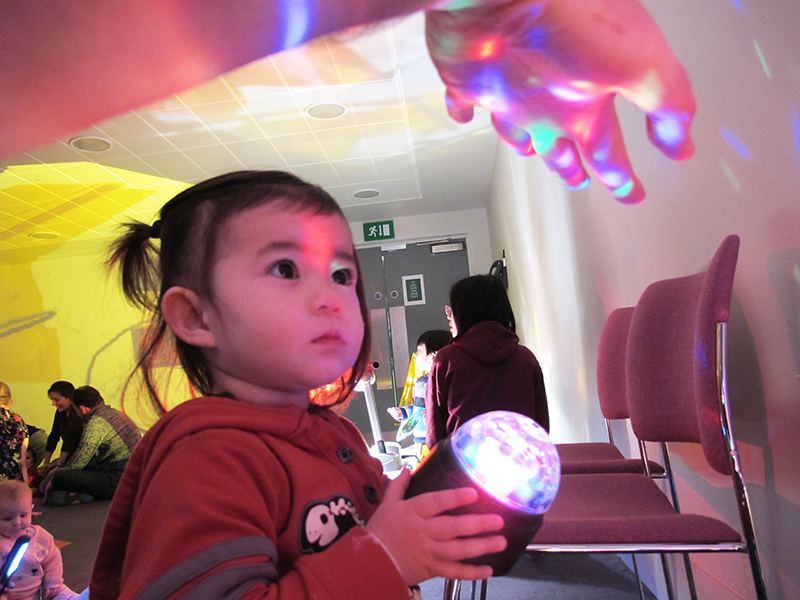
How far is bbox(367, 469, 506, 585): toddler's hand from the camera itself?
0.42 m

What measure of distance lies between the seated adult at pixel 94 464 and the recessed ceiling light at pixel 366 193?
3.11 meters

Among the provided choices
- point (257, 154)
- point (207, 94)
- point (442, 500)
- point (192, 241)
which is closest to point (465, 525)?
point (442, 500)

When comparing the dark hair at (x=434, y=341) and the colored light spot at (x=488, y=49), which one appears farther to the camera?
the dark hair at (x=434, y=341)

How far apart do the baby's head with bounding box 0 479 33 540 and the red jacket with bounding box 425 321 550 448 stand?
1616mm

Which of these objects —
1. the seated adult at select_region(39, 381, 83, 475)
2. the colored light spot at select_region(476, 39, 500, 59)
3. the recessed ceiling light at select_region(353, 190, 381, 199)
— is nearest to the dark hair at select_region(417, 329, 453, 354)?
the colored light spot at select_region(476, 39, 500, 59)

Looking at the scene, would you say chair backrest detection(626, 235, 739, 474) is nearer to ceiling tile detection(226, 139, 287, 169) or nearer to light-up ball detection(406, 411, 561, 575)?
light-up ball detection(406, 411, 561, 575)

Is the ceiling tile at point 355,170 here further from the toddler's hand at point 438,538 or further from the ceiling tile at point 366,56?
the toddler's hand at point 438,538

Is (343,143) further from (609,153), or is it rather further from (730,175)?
(730,175)

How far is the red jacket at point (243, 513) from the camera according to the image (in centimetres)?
40

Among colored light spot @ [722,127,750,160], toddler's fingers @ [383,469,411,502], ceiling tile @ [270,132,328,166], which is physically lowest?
toddler's fingers @ [383,469,411,502]

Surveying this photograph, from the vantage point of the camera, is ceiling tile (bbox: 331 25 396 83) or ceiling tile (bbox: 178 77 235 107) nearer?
ceiling tile (bbox: 331 25 396 83)

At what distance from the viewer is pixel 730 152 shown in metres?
1.08

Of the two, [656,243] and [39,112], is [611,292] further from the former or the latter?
[39,112]

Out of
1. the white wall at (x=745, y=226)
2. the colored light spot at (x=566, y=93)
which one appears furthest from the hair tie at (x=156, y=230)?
the colored light spot at (x=566, y=93)
